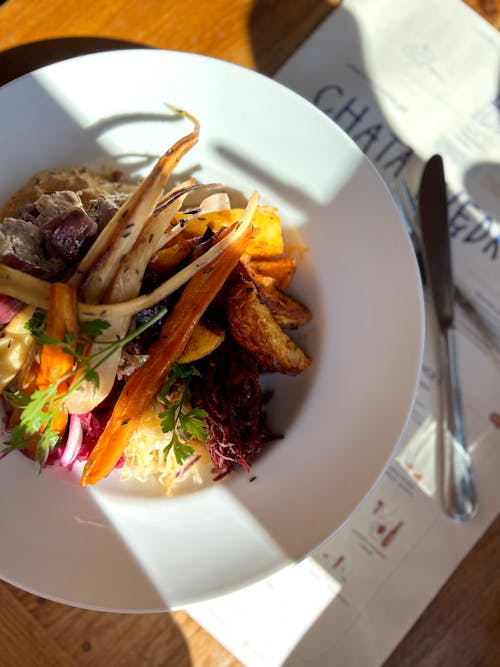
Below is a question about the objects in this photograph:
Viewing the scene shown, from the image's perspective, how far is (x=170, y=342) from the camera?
1.27 metres

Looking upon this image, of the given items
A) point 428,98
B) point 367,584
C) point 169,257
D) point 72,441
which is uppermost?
point 428,98

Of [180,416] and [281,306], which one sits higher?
[281,306]

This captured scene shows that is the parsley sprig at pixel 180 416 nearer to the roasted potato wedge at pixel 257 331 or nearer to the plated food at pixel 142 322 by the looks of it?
the plated food at pixel 142 322

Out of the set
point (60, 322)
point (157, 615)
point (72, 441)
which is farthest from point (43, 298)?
point (157, 615)

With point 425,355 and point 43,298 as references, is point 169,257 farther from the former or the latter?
point 425,355

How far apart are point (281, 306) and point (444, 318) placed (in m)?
0.47

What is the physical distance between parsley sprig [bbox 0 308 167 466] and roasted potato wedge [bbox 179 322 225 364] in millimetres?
162

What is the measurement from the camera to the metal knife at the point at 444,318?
155cm

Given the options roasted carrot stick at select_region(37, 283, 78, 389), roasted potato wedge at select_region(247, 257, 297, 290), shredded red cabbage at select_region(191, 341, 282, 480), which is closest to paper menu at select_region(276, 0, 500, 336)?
roasted potato wedge at select_region(247, 257, 297, 290)

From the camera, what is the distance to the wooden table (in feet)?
4.87

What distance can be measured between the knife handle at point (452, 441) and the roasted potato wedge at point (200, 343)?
0.63 meters

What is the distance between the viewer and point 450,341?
1.55 meters

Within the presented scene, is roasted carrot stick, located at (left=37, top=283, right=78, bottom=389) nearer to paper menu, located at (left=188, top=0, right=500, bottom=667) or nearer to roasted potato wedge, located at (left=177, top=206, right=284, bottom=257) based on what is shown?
roasted potato wedge, located at (left=177, top=206, right=284, bottom=257)

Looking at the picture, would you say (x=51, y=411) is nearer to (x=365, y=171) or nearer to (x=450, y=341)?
(x=365, y=171)
